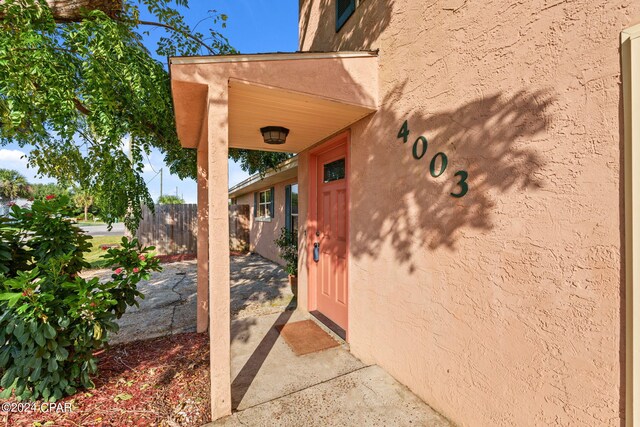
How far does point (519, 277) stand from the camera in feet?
5.40

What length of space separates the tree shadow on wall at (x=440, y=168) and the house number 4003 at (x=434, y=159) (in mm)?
12

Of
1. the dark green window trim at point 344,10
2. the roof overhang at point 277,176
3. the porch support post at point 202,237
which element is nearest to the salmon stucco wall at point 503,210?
the dark green window trim at point 344,10

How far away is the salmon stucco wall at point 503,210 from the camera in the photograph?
132 cm

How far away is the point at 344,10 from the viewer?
359 centimetres

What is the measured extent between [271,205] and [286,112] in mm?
6492

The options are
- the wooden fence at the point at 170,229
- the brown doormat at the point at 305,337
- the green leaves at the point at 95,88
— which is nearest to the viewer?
the green leaves at the point at 95,88

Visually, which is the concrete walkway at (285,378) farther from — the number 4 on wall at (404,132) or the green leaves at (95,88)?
the number 4 on wall at (404,132)

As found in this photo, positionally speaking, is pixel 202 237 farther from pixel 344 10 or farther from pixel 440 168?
pixel 344 10

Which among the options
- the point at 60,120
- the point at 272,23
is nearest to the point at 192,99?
the point at 60,120

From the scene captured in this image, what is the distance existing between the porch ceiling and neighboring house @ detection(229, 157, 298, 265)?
2.10 m

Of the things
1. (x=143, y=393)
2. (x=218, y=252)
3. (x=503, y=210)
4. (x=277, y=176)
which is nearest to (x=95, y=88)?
(x=218, y=252)

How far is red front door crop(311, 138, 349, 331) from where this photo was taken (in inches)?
146

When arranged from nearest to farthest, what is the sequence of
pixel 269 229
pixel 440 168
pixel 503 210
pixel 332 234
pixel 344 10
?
pixel 503 210 < pixel 440 168 < pixel 344 10 < pixel 332 234 < pixel 269 229

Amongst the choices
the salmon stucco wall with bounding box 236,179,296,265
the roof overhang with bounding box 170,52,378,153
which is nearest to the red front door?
the roof overhang with bounding box 170,52,378,153
